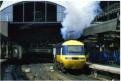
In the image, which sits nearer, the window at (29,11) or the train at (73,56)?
the train at (73,56)

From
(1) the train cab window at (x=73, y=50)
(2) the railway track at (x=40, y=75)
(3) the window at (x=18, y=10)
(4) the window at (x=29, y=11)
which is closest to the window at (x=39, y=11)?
(4) the window at (x=29, y=11)

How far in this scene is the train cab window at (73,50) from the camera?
32406mm

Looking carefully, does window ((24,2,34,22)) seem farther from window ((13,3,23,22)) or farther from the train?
the train

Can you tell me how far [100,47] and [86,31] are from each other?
13.7 ft

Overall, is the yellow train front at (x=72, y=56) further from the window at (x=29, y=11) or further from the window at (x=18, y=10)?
the window at (x=29, y=11)

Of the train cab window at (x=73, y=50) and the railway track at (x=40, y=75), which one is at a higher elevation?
the train cab window at (x=73, y=50)

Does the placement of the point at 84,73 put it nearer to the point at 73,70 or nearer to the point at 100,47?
the point at 73,70

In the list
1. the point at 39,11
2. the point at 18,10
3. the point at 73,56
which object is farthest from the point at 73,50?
the point at 18,10

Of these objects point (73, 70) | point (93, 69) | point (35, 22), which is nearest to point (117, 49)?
point (73, 70)

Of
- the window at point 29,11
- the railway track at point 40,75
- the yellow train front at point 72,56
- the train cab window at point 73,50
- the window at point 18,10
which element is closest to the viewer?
the railway track at point 40,75

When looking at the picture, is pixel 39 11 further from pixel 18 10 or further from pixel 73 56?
pixel 73 56

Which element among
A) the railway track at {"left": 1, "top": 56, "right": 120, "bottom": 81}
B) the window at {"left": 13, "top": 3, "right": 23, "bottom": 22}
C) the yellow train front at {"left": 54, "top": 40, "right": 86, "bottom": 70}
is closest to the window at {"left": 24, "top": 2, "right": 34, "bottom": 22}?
the window at {"left": 13, "top": 3, "right": 23, "bottom": 22}

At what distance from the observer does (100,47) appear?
46.4m

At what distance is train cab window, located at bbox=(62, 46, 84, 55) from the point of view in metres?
32.4
